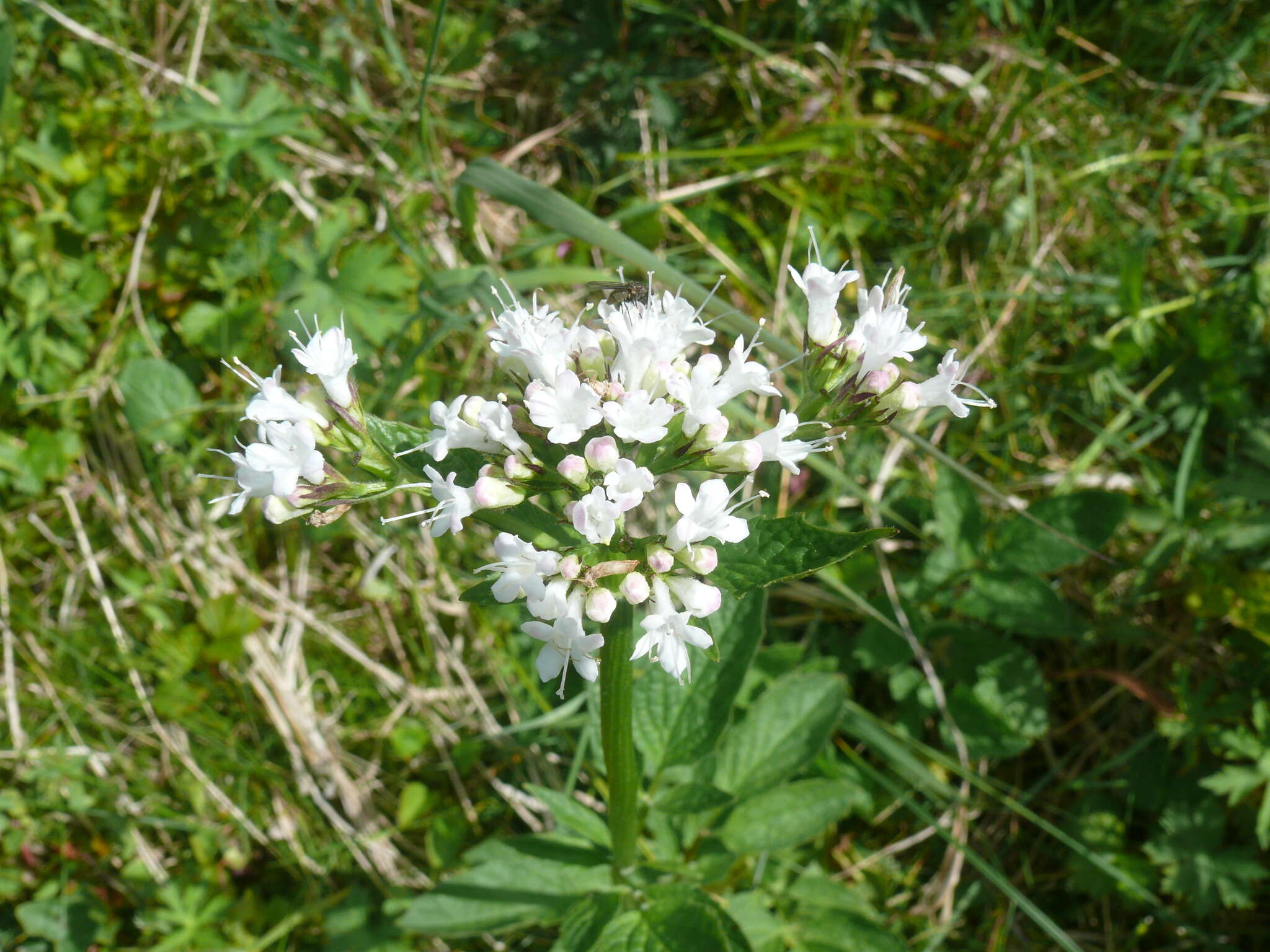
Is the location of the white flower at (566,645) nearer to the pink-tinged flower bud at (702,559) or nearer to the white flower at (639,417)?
the pink-tinged flower bud at (702,559)

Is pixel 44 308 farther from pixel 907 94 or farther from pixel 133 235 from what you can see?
pixel 907 94

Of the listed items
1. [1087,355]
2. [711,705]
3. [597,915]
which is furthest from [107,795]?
[1087,355]

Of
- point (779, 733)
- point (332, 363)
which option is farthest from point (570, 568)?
point (779, 733)

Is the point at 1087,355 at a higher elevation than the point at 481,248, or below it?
below

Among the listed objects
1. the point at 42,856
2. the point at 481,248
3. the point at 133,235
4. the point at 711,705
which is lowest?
the point at 42,856

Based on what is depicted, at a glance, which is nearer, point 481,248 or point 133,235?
point 481,248

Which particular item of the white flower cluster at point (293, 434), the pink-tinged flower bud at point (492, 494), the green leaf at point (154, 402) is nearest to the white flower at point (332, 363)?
the white flower cluster at point (293, 434)

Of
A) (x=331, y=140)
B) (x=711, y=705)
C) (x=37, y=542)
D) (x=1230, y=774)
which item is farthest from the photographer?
(x=331, y=140)

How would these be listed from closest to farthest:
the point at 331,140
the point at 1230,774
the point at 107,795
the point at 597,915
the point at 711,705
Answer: the point at 597,915 < the point at 711,705 < the point at 1230,774 < the point at 107,795 < the point at 331,140
